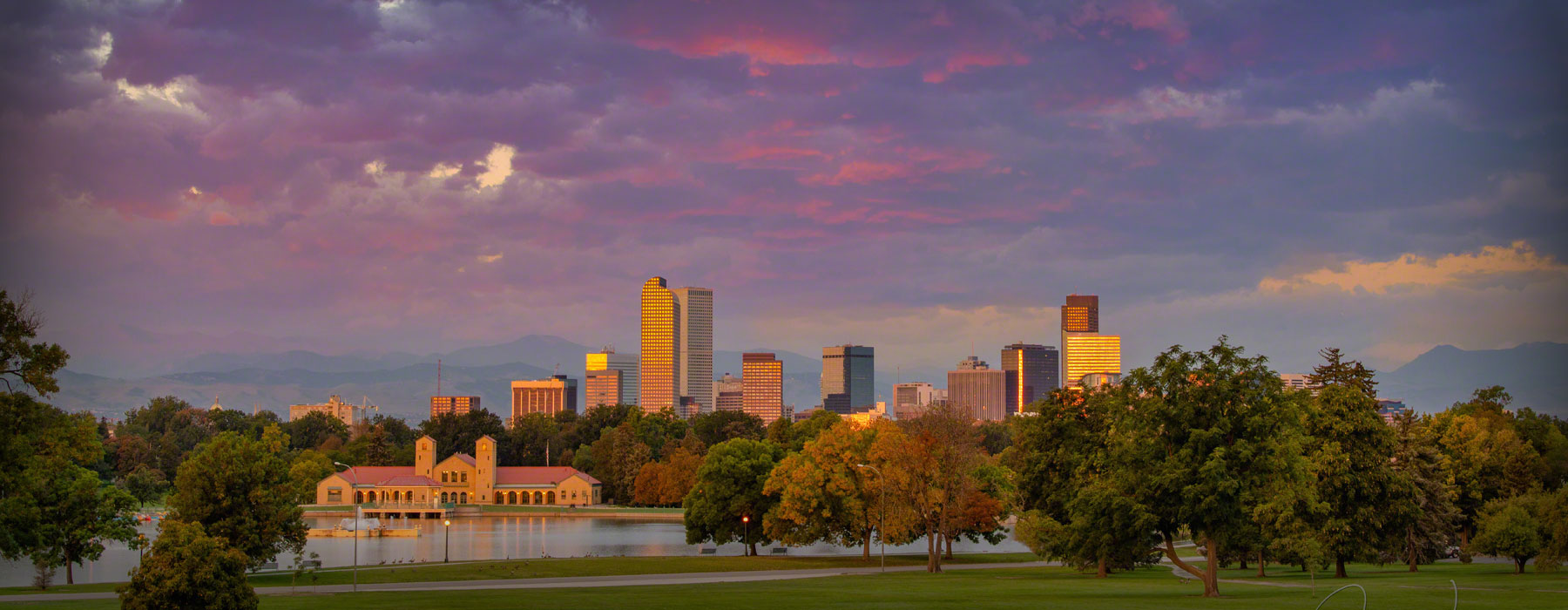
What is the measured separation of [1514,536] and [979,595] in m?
27.7

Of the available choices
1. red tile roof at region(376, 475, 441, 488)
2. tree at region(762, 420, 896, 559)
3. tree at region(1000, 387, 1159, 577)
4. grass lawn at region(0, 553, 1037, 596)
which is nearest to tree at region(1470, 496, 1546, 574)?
tree at region(1000, 387, 1159, 577)

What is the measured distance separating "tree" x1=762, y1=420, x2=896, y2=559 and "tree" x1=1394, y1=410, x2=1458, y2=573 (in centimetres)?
2517

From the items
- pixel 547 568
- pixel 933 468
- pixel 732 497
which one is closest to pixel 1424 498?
pixel 933 468

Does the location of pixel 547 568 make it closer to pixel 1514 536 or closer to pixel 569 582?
pixel 569 582

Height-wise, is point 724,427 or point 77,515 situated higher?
point 724,427

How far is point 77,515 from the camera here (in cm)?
4606

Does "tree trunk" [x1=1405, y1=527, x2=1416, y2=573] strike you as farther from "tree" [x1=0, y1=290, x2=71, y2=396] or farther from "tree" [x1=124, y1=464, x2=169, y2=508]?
"tree" [x1=124, y1=464, x2=169, y2=508]

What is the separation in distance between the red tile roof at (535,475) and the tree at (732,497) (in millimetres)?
90399

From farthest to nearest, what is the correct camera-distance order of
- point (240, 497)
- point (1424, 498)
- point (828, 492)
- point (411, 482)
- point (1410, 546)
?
1. point (411, 482)
2. point (828, 492)
3. point (1424, 498)
4. point (1410, 546)
5. point (240, 497)

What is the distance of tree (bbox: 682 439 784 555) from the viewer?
7019 centimetres

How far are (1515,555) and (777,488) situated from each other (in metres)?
36.0

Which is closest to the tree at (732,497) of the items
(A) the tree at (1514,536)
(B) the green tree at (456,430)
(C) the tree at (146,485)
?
(A) the tree at (1514,536)

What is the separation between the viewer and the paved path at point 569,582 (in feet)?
127

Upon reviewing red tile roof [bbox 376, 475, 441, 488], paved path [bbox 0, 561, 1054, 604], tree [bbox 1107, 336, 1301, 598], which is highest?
tree [bbox 1107, 336, 1301, 598]
